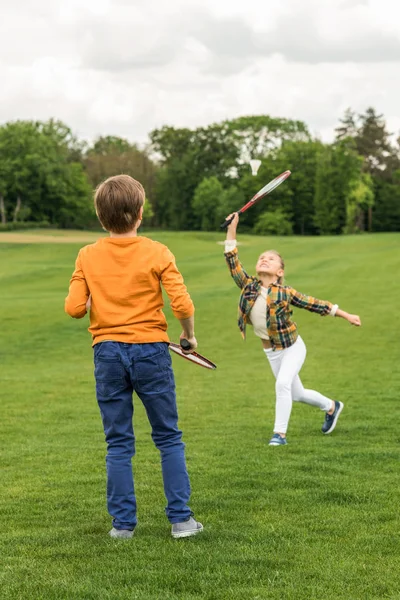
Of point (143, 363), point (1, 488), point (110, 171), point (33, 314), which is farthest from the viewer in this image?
point (110, 171)

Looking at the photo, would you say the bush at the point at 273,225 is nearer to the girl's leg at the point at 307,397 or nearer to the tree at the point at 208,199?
the tree at the point at 208,199

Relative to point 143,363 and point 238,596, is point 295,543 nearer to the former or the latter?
point 238,596

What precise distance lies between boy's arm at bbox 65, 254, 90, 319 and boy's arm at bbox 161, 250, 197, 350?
489 millimetres

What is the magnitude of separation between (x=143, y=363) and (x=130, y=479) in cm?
71

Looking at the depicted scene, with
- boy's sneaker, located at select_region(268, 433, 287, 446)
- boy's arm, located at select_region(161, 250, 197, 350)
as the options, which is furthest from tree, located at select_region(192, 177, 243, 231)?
boy's arm, located at select_region(161, 250, 197, 350)

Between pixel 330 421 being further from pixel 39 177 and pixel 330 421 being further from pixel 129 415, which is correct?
pixel 39 177

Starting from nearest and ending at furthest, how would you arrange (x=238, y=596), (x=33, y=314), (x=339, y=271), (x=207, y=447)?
(x=238, y=596), (x=207, y=447), (x=33, y=314), (x=339, y=271)

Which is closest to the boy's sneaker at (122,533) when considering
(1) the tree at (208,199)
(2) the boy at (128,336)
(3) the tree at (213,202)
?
(2) the boy at (128,336)

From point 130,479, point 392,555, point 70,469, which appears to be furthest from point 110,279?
point 70,469

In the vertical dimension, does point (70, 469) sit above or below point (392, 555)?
below

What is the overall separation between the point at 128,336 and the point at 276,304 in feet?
11.3

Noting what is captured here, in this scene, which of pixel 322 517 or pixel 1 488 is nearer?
pixel 322 517

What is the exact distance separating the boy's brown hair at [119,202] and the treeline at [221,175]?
75843mm

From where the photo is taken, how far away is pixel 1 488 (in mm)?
6359
